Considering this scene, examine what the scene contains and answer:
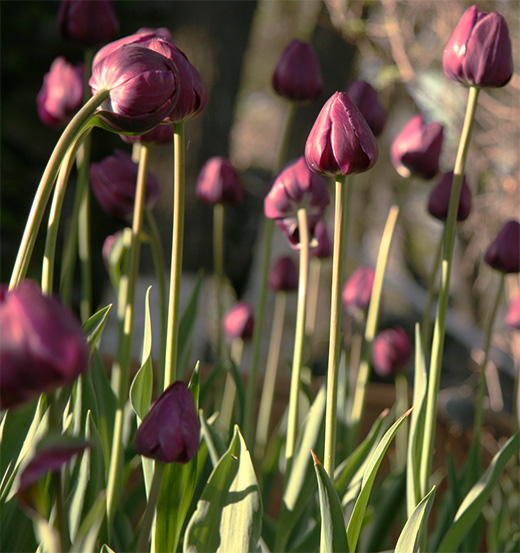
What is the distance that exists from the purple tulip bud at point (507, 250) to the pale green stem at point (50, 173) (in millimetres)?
419

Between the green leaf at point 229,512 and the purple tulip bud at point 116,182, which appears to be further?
the purple tulip bud at point 116,182

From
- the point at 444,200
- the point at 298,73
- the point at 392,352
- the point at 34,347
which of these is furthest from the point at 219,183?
the point at 34,347

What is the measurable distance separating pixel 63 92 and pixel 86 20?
0.07 metres

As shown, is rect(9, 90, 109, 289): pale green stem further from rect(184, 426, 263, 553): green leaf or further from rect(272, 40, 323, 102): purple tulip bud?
rect(272, 40, 323, 102): purple tulip bud

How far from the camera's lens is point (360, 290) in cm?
80

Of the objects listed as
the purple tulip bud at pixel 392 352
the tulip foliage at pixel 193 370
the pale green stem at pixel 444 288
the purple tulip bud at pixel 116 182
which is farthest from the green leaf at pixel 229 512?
the purple tulip bud at pixel 392 352

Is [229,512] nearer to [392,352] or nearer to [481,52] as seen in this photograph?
[481,52]

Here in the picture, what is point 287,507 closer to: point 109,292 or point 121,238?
point 121,238

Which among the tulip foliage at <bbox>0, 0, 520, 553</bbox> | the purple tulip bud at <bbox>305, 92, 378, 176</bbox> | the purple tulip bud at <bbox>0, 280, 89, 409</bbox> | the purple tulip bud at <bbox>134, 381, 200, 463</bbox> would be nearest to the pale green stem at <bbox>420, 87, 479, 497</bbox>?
the tulip foliage at <bbox>0, 0, 520, 553</bbox>

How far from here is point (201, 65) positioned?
2.06m

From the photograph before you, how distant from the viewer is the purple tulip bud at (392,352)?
2.96ft

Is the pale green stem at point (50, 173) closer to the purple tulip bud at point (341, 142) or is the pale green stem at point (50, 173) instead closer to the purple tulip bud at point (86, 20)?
the purple tulip bud at point (341, 142)

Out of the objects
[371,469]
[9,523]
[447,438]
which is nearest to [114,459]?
[9,523]

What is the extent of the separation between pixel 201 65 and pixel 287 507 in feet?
5.80
